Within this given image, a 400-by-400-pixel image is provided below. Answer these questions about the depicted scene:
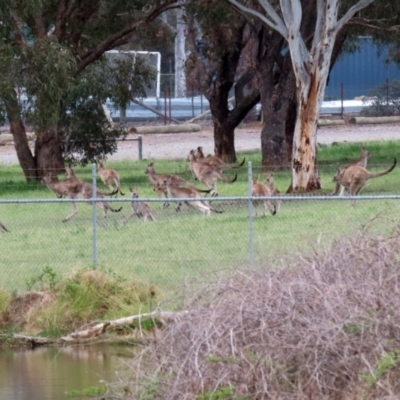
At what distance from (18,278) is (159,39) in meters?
18.9

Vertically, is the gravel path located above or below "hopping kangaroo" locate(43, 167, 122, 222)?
below

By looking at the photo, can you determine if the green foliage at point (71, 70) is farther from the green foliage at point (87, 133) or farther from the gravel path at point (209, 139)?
the gravel path at point (209, 139)

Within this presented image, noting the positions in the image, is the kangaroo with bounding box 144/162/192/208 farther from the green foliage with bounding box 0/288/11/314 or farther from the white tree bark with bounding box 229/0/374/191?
the green foliage with bounding box 0/288/11/314

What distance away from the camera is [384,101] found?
5994cm

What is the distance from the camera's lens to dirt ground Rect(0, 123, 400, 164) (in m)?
41.8

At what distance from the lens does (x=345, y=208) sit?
21.8m

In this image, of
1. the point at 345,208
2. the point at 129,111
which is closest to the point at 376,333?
the point at 345,208

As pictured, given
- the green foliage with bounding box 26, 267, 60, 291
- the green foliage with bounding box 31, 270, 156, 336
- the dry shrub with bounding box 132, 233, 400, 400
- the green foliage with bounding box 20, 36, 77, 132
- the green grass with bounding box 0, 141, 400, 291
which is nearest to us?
the dry shrub with bounding box 132, 233, 400, 400

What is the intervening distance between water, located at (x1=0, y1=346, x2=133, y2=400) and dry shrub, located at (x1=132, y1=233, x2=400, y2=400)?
248cm

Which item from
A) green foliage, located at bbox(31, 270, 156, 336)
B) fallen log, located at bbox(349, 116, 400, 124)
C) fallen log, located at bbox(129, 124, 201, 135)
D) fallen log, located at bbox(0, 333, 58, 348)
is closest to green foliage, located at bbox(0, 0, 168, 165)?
green foliage, located at bbox(31, 270, 156, 336)

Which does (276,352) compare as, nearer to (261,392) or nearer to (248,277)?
(261,392)

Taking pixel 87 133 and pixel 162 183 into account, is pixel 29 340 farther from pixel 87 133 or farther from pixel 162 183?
pixel 87 133

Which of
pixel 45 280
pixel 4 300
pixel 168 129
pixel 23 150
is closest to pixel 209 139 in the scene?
pixel 168 129

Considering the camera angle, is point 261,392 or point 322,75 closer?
point 261,392
